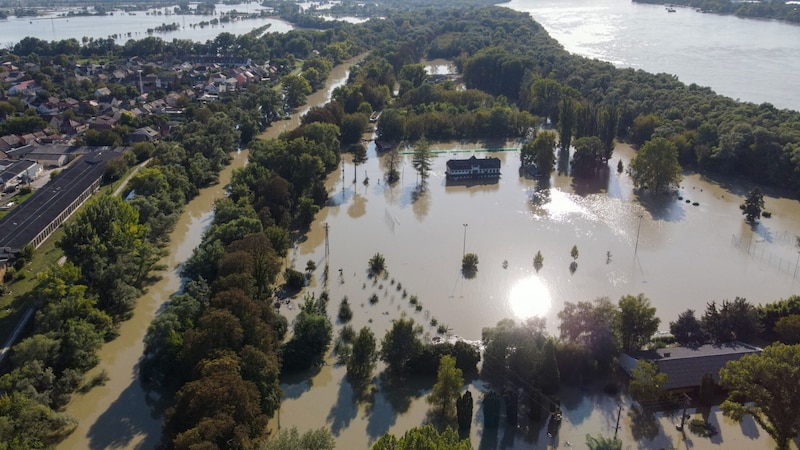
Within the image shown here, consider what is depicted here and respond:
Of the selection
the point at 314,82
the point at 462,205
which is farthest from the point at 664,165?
the point at 314,82

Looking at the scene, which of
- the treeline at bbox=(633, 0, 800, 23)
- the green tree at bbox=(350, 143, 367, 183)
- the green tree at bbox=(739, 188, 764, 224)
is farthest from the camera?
the treeline at bbox=(633, 0, 800, 23)

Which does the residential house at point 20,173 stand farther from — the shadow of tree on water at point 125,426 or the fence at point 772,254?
the fence at point 772,254

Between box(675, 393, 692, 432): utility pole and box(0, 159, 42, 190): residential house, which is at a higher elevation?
box(0, 159, 42, 190): residential house

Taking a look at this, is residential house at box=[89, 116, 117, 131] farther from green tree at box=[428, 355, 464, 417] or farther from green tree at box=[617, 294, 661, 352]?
green tree at box=[617, 294, 661, 352]

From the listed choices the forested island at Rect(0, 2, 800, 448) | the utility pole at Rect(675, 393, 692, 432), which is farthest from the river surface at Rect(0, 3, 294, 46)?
the utility pole at Rect(675, 393, 692, 432)

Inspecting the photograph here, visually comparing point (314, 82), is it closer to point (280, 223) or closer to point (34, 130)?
point (34, 130)

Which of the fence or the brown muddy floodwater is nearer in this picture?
the brown muddy floodwater

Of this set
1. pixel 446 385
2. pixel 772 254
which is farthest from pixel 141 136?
pixel 772 254
